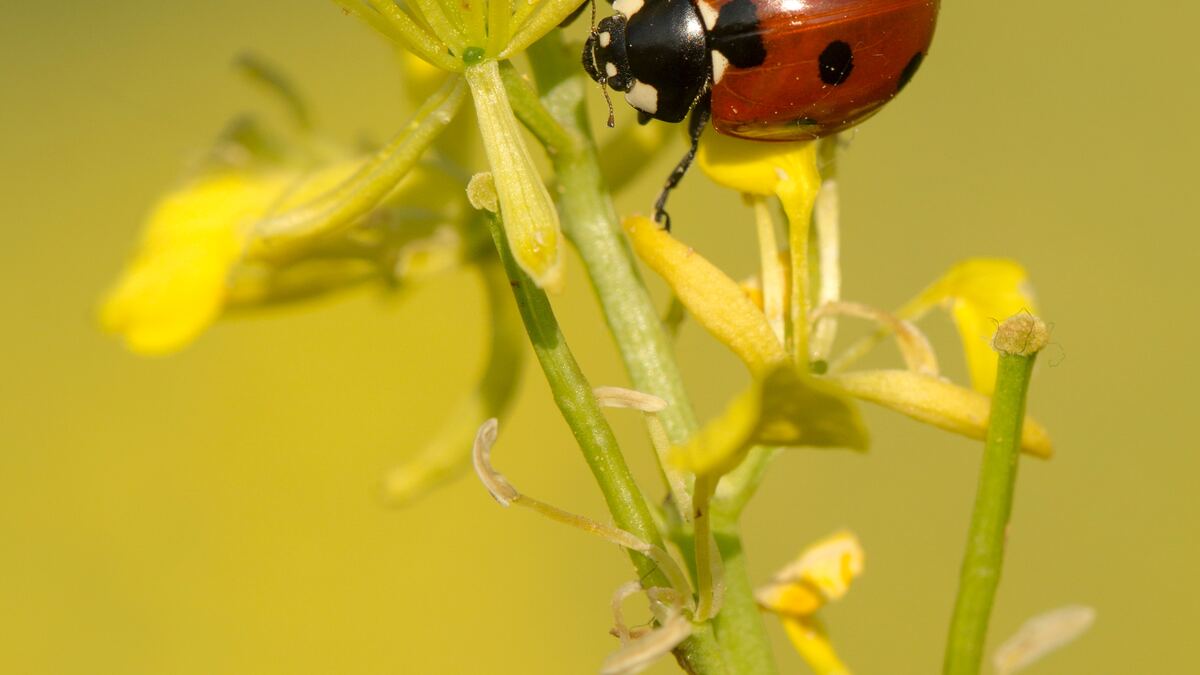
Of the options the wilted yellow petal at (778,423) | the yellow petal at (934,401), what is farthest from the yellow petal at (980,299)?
the wilted yellow petal at (778,423)

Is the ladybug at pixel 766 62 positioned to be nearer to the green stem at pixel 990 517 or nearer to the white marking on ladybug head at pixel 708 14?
the white marking on ladybug head at pixel 708 14

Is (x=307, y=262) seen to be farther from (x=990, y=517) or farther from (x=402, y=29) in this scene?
(x=990, y=517)

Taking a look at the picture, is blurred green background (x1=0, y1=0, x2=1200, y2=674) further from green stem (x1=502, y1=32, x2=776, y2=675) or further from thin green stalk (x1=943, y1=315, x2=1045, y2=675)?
thin green stalk (x1=943, y1=315, x2=1045, y2=675)

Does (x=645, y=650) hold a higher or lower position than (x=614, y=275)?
lower

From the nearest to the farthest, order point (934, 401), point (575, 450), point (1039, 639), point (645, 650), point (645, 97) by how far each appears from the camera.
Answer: point (645, 650) → point (934, 401) → point (1039, 639) → point (645, 97) → point (575, 450)

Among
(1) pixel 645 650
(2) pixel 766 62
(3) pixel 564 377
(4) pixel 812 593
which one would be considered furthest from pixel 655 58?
(1) pixel 645 650

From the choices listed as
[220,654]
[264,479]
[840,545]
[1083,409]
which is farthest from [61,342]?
[840,545]

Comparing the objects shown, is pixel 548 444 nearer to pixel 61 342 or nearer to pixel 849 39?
pixel 61 342
